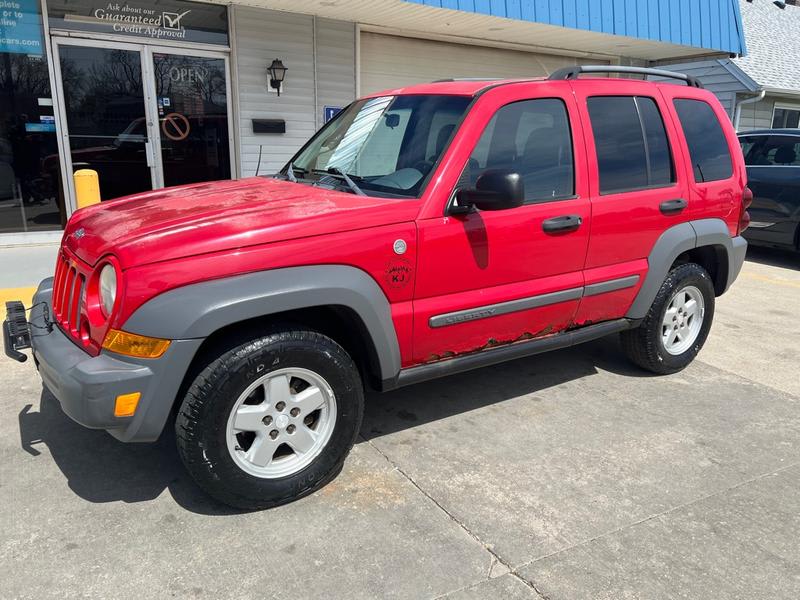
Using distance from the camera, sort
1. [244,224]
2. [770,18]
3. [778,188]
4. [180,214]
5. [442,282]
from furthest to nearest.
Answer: [770,18] < [778,188] < [442,282] < [180,214] < [244,224]

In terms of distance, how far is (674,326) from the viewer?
4523mm

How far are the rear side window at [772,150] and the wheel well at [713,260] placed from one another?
5.03 m

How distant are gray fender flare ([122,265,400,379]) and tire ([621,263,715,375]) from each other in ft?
7.09

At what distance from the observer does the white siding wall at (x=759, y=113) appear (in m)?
18.0

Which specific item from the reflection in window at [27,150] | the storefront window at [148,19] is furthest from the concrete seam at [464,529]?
the storefront window at [148,19]

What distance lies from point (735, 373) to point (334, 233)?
3432mm

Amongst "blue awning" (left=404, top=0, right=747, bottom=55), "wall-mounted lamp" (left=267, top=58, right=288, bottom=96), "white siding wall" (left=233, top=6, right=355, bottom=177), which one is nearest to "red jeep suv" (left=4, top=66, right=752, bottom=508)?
"blue awning" (left=404, top=0, right=747, bottom=55)

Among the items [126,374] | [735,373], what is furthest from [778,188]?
[126,374]

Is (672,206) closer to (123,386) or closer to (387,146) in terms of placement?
(387,146)

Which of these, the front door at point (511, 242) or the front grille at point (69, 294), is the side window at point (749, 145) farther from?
the front grille at point (69, 294)

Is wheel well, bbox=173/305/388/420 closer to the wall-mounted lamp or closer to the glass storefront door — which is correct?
the glass storefront door

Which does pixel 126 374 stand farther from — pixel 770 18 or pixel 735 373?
pixel 770 18

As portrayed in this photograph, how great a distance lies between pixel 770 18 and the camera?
21.3 m

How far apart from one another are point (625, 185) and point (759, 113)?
57.6ft
